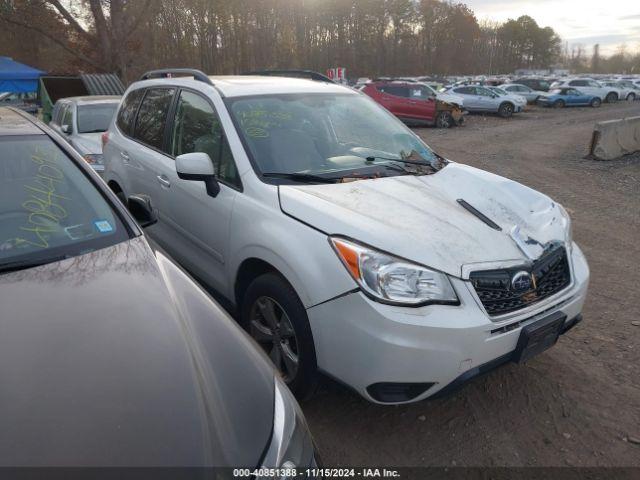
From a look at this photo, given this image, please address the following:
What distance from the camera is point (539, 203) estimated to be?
10.8 ft

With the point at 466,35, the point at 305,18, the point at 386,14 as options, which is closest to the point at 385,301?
the point at 305,18

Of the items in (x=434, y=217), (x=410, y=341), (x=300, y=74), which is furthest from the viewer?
(x=300, y=74)

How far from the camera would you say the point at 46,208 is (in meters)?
2.45

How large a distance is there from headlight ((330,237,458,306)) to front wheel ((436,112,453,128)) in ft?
65.0

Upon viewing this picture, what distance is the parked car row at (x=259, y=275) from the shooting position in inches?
59.7

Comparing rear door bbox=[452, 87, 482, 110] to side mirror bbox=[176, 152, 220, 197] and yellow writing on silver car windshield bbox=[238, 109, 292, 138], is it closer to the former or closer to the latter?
yellow writing on silver car windshield bbox=[238, 109, 292, 138]

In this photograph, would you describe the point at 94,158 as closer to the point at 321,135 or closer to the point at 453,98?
the point at 321,135

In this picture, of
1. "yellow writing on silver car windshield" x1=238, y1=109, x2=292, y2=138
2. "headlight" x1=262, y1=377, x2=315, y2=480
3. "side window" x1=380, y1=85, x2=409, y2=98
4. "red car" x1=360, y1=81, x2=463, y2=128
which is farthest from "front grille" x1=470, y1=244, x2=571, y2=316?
"side window" x1=380, y1=85, x2=409, y2=98

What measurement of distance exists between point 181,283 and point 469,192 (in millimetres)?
1926

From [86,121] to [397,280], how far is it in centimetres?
839

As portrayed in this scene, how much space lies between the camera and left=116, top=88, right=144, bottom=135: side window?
4.74 metres

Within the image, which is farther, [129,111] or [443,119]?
[443,119]

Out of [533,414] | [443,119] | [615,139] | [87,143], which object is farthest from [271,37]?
[533,414]

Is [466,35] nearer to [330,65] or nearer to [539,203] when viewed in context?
[330,65]
